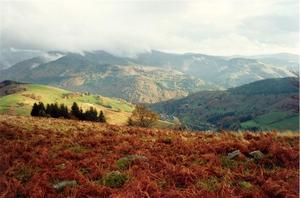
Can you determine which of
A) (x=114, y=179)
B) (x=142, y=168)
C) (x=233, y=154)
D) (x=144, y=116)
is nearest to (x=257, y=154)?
(x=233, y=154)

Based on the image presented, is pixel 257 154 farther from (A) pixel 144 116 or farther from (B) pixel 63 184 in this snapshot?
(A) pixel 144 116

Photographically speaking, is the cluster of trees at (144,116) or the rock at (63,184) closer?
the rock at (63,184)

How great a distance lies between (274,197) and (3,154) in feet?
45.7

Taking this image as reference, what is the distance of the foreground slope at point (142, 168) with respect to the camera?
12875 millimetres

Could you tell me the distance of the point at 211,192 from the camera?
12.5 meters

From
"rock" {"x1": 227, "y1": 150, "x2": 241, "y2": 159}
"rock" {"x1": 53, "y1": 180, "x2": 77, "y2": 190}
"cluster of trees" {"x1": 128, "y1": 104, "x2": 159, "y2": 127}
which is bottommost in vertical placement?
"cluster of trees" {"x1": 128, "y1": 104, "x2": 159, "y2": 127}

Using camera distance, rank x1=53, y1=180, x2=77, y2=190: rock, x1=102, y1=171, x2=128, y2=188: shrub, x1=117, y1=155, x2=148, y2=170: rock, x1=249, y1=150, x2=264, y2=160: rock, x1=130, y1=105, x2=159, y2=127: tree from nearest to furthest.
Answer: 1. x1=53, y1=180, x2=77, y2=190: rock
2. x1=102, y1=171, x2=128, y2=188: shrub
3. x1=117, y1=155, x2=148, y2=170: rock
4. x1=249, y1=150, x2=264, y2=160: rock
5. x1=130, y1=105, x2=159, y2=127: tree

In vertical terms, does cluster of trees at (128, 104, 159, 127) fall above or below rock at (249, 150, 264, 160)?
below

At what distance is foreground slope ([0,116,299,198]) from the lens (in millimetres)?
12875

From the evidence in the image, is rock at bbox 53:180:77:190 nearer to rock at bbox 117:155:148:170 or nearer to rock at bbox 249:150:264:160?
rock at bbox 117:155:148:170

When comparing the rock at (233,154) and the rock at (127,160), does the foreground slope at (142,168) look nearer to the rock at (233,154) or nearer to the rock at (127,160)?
the rock at (127,160)

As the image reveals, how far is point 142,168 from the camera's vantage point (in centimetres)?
1589

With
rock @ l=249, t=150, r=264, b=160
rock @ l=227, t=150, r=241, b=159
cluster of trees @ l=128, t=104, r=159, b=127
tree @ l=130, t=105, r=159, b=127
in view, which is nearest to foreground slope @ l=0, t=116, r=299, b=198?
rock @ l=249, t=150, r=264, b=160

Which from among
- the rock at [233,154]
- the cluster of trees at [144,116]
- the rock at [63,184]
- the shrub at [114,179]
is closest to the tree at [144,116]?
the cluster of trees at [144,116]
